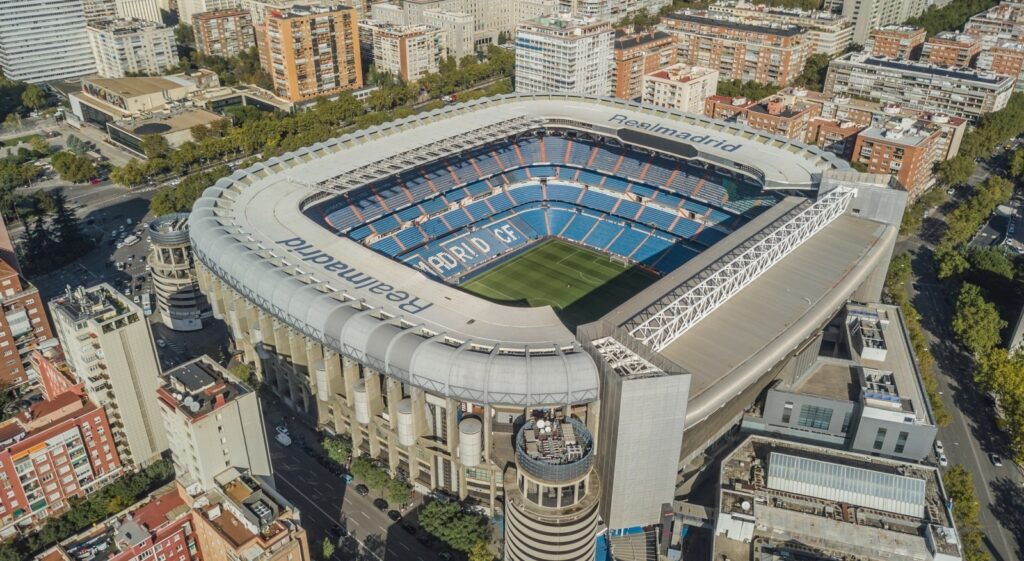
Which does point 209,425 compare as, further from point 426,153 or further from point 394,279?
point 426,153

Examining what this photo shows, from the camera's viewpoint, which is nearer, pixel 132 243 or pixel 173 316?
pixel 173 316

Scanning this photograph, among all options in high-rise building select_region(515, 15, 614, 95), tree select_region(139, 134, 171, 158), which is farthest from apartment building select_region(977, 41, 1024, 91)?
tree select_region(139, 134, 171, 158)

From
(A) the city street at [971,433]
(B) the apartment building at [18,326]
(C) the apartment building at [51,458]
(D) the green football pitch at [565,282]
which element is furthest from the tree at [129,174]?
(A) the city street at [971,433]

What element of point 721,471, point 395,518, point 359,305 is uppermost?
point 359,305

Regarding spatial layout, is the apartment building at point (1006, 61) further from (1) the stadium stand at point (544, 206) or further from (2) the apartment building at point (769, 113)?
(1) the stadium stand at point (544, 206)

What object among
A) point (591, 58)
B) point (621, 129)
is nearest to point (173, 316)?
point (621, 129)

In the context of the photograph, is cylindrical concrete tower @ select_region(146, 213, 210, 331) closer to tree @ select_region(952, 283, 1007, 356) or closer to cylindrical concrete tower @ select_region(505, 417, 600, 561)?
cylindrical concrete tower @ select_region(505, 417, 600, 561)

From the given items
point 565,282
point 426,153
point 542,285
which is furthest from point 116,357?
point 565,282

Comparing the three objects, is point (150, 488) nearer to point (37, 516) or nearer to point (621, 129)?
point (37, 516)
